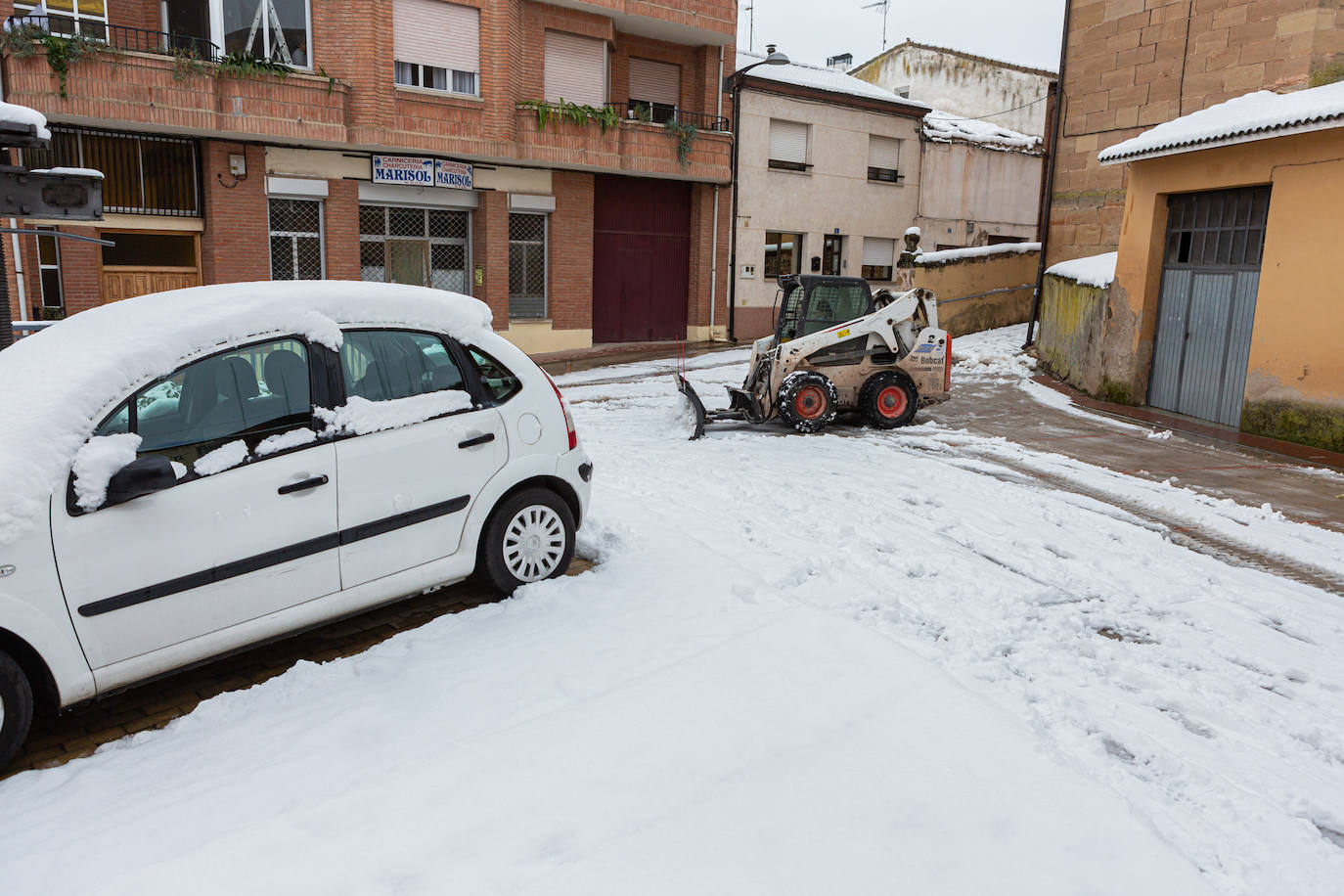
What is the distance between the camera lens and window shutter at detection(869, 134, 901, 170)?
1011 inches

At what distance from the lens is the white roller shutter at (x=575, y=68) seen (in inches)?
788

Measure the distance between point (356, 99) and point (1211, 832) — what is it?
60.0ft

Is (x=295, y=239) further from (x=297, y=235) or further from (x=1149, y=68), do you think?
(x=1149, y=68)

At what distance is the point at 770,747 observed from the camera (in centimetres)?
354

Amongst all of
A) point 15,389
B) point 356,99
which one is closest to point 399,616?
point 15,389

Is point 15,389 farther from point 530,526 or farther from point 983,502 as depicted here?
point 983,502

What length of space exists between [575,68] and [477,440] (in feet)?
58.5

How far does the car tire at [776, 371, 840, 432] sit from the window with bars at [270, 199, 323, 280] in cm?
1164

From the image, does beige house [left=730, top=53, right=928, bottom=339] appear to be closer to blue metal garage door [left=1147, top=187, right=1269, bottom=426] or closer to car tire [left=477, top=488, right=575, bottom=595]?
blue metal garage door [left=1147, top=187, right=1269, bottom=426]

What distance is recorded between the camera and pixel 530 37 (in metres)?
19.5

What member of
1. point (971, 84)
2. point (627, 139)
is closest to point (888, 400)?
point (627, 139)

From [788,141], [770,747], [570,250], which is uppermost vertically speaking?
[788,141]

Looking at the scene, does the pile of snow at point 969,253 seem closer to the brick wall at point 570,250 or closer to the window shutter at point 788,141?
the window shutter at point 788,141

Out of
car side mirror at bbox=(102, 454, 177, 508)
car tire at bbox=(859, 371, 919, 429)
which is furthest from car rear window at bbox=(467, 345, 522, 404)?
car tire at bbox=(859, 371, 919, 429)
